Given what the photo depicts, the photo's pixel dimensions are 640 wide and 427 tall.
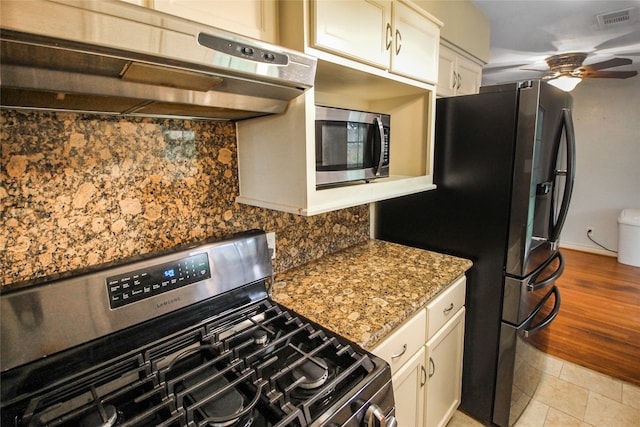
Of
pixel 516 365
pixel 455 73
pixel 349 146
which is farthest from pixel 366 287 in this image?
pixel 455 73

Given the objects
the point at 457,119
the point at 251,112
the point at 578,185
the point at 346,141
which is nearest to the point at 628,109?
the point at 578,185

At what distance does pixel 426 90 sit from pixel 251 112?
0.89 metres

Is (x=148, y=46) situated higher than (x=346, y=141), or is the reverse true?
(x=148, y=46)

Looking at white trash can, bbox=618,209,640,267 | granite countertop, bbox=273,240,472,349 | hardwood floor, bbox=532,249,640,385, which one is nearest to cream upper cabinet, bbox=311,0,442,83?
granite countertop, bbox=273,240,472,349

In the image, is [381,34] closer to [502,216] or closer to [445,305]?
[502,216]

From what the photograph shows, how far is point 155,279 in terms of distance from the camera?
0.94 meters

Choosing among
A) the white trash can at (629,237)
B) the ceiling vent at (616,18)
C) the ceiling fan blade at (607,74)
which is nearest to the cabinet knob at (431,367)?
the ceiling vent at (616,18)

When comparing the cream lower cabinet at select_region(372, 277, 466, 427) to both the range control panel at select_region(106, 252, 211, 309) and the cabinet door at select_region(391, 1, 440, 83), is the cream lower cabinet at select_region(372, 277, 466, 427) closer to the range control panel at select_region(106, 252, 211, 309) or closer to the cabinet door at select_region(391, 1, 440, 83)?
the range control panel at select_region(106, 252, 211, 309)

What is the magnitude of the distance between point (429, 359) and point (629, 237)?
414 cm

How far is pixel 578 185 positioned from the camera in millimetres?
4535

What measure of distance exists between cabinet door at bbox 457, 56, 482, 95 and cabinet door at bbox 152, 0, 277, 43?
5.50ft

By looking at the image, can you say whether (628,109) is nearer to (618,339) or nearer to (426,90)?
(618,339)

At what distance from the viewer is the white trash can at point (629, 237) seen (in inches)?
153

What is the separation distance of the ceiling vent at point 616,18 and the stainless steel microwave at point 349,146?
227 centimetres
